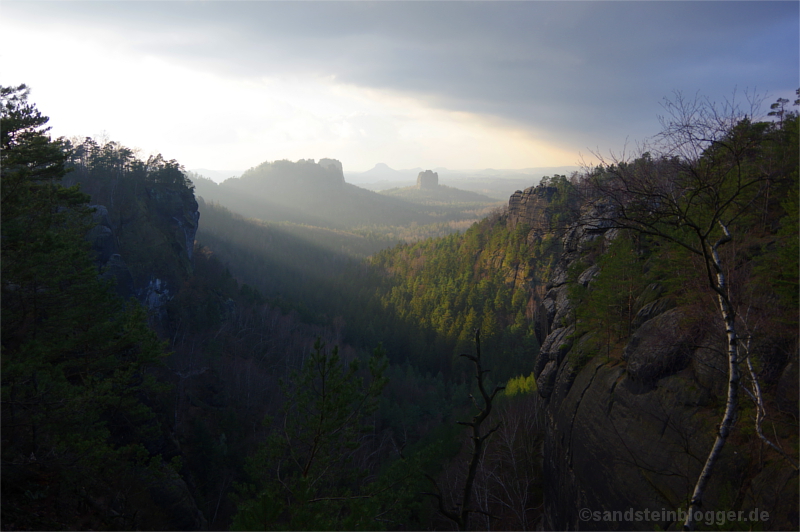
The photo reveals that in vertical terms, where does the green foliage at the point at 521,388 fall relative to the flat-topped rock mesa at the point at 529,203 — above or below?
below

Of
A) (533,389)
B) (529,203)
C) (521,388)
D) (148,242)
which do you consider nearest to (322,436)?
(533,389)

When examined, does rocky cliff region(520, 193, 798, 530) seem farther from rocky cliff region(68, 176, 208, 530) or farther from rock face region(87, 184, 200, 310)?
rock face region(87, 184, 200, 310)

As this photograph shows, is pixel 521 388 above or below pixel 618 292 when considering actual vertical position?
below

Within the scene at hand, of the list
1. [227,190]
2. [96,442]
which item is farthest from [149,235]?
[227,190]

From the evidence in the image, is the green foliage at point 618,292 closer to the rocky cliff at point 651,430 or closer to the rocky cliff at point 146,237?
the rocky cliff at point 651,430

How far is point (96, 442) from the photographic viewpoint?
9242 mm

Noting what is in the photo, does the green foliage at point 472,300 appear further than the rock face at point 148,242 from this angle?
Yes

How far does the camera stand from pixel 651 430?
8.87m

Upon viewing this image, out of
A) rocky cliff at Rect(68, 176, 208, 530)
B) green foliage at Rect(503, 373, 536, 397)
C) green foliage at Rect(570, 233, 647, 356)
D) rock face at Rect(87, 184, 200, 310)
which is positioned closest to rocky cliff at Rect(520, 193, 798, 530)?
green foliage at Rect(570, 233, 647, 356)

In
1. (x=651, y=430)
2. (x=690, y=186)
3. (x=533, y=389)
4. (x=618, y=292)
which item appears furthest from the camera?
(x=533, y=389)

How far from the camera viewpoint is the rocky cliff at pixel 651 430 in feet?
21.7

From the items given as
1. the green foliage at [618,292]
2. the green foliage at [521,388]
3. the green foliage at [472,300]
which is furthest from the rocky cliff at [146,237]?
the green foliage at [472,300]

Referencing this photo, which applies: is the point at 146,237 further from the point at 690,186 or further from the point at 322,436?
the point at 690,186

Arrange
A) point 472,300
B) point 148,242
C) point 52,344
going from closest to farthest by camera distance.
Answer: point 52,344 → point 148,242 → point 472,300
